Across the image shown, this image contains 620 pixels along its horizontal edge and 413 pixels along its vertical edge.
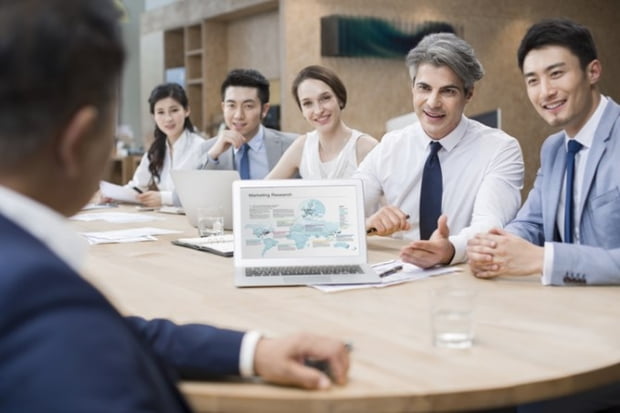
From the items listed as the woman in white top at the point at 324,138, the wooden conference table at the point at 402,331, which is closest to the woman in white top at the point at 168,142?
the woman in white top at the point at 324,138

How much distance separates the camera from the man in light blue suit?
170cm

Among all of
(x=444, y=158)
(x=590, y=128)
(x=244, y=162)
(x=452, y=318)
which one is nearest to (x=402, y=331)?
(x=452, y=318)

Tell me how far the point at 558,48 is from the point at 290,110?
17.1ft

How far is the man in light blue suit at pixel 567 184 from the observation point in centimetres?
170

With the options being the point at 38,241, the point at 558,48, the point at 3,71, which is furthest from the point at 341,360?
the point at 558,48

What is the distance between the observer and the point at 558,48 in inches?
86.2

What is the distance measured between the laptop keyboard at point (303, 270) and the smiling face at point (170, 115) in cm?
324

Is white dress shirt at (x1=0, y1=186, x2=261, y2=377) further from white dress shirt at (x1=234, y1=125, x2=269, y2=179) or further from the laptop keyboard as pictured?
white dress shirt at (x1=234, y1=125, x2=269, y2=179)

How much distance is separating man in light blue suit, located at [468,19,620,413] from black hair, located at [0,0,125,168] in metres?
1.33

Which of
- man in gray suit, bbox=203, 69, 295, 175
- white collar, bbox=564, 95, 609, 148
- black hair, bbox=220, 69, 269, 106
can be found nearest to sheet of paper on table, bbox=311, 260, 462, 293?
white collar, bbox=564, 95, 609, 148

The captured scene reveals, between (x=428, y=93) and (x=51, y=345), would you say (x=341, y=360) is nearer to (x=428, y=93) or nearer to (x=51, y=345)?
(x=51, y=345)

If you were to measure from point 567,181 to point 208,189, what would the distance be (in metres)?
1.43

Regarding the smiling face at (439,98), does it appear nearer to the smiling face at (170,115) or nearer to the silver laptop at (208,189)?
the silver laptop at (208,189)

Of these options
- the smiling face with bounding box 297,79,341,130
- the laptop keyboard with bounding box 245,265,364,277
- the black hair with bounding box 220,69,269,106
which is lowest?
the laptop keyboard with bounding box 245,265,364,277
